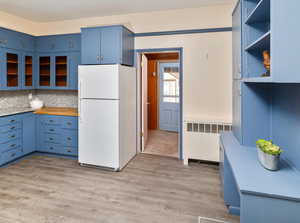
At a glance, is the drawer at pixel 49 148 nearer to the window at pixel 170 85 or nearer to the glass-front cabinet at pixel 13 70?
the glass-front cabinet at pixel 13 70

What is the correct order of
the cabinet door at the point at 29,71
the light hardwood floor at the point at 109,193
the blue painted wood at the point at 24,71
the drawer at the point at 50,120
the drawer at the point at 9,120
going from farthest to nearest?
the cabinet door at the point at 29,71 → the blue painted wood at the point at 24,71 → the drawer at the point at 50,120 → the drawer at the point at 9,120 → the light hardwood floor at the point at 109,193

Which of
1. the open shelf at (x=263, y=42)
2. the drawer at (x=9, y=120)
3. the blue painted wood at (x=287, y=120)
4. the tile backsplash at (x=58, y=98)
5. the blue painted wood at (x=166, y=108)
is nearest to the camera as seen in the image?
the open shelf at (x=263, y=42)

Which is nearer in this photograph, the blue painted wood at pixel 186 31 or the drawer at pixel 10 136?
the drawer at pixel 10 136

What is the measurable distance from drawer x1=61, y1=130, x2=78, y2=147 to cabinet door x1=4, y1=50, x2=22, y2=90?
1.34 m

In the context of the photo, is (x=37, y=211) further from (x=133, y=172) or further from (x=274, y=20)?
(x=274, y=20)

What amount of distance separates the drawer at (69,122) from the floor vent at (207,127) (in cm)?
208

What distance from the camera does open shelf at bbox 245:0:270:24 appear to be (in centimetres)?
162

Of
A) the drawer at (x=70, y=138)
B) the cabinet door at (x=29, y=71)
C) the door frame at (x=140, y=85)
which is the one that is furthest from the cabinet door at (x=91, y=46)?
the cabinet door at (x=29, y=71)

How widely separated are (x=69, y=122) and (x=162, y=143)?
2307mm

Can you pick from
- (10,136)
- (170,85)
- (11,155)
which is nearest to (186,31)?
→ (170,85)

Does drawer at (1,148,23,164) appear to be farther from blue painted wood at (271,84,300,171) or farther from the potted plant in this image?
blue painted wood at (271,84,300,171)

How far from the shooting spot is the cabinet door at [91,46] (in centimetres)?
355

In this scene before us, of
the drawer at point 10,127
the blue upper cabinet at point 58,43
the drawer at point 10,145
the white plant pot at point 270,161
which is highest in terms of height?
Result: the blue upper cabinet at point 58,43

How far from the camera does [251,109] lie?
7.04ft
